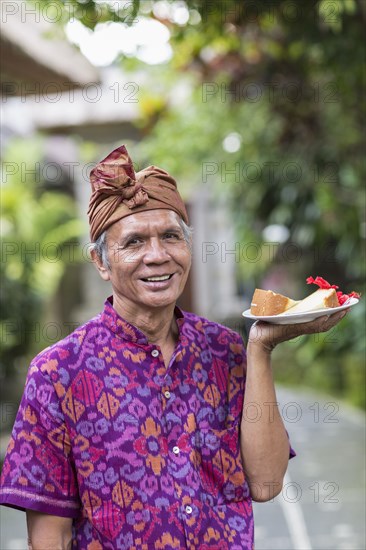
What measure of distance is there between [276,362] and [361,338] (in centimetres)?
333

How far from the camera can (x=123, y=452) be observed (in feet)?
6.10

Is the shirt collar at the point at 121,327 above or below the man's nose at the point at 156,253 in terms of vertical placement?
below

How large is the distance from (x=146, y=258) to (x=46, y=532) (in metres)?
0.70

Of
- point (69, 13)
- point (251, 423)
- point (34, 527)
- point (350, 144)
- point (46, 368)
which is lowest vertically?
point (34, 527)

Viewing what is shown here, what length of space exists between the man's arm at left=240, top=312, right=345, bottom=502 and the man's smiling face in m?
0.25

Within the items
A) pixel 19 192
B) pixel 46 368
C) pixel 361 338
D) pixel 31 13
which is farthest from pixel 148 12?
pixel 19 192

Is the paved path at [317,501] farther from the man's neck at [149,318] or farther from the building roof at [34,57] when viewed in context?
the building roof at [34,57]

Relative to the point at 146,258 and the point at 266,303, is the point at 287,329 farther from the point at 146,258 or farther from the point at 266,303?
the point at 146,258

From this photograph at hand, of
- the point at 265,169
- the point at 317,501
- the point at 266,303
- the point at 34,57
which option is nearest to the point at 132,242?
the point at 266,303

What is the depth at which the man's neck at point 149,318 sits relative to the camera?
199 cm

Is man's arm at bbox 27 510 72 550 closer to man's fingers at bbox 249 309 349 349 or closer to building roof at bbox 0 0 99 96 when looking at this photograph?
man's fingers at bbox 249 309 349 349

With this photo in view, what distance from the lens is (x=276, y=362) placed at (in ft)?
32.4

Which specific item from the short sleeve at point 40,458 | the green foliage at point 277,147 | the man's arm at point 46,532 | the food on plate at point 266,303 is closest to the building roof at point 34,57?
the green foliage at point 277,147

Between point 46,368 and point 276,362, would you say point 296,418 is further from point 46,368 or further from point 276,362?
point 46,368
